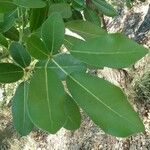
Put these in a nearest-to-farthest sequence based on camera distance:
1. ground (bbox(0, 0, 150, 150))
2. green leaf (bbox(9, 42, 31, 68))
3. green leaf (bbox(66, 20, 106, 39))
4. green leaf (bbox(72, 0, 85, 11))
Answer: green leaf (bbox(9, 42, 31, 68))
green leaf (bbox(66, 20, 106, 39))
green leaf (bbox(72, 0, 85, 11))
ground (bbox(0, 0, 150, 150))

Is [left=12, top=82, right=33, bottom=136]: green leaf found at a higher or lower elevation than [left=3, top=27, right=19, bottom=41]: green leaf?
lower

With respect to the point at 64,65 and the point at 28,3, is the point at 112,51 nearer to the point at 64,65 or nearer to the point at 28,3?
the point at 64,65

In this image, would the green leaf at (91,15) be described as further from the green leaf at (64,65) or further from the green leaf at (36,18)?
the green leaf at (64,65)

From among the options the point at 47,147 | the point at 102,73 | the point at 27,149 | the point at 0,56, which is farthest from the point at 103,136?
the point at 0,56

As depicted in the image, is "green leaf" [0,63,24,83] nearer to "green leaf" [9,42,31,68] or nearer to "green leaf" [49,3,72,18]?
"green leaf" [9,42,31,68]

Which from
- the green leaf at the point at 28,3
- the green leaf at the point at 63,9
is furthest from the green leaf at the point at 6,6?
the green leaf at the point at 63,9

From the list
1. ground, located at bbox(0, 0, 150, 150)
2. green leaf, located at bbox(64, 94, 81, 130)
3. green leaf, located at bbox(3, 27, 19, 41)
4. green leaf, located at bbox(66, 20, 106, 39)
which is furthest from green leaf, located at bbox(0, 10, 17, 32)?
ground, located at bbox(0, 0, 150, 150)
